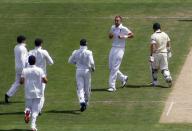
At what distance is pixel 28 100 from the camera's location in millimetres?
25766

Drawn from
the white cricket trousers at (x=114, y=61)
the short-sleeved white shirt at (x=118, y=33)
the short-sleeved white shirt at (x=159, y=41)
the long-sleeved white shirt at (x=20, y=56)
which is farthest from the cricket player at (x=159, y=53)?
the long-sleeved white shirt at (x=20, y=56)

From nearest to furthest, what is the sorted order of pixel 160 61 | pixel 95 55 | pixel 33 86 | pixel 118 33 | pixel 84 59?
pixel 33 86
pixel 84 59
pixel 118 33
pixel 160 61
pixel 95 55

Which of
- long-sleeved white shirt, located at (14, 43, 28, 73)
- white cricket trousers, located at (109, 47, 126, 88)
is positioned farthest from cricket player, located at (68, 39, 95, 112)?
white cricket trousers, located at (109, 47, 126, 88)

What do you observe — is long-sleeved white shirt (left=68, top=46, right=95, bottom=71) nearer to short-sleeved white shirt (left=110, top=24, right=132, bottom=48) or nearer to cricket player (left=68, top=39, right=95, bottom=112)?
cricket player (left=68, top=39, right=95, bottom=112)

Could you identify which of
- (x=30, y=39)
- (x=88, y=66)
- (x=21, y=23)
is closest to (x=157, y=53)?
(x=88, y=66)

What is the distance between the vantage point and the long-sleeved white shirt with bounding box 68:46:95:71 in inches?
1098

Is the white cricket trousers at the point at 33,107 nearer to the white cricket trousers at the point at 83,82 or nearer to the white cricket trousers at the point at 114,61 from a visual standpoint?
the white cricket trousers at the point at 83,82

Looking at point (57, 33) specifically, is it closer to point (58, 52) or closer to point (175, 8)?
point (58, 52)

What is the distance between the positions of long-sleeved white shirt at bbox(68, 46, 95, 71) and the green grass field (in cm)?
147

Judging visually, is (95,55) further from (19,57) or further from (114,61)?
(19,57)

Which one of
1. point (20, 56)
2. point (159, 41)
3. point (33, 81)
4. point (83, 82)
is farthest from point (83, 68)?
point (159, 41)

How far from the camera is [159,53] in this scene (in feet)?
102

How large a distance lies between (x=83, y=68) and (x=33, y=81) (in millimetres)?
2835

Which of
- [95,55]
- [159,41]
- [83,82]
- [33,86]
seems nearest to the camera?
[33,86]
